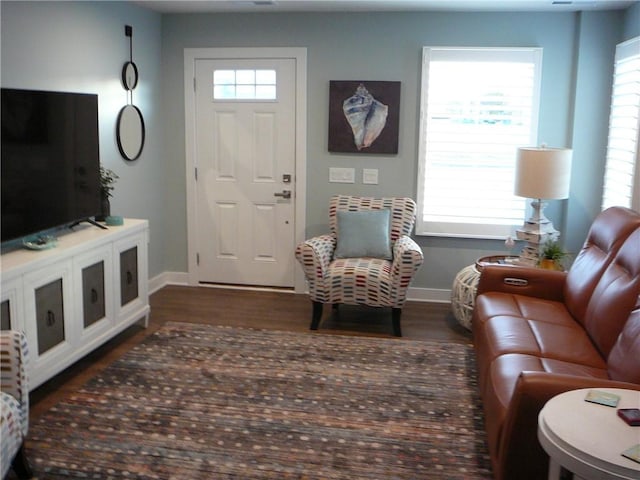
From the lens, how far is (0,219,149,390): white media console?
3.15m

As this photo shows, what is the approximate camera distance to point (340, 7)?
4.93 metres

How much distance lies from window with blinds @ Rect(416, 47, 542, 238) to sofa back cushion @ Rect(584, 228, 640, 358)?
1922mm

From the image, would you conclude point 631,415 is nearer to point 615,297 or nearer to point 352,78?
point 615,297

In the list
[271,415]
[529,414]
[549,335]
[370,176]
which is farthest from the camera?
[370,176]

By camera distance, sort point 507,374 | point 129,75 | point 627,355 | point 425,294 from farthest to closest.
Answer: point 425,294 < point 129,75 < point 507,374 < point 627,355

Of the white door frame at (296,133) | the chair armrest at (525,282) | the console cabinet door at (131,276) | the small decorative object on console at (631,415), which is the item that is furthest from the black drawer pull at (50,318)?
the small decorative object on console at (631,415)

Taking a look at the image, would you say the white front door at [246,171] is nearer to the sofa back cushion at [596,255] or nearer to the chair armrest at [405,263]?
the chair armrest at [405,263]

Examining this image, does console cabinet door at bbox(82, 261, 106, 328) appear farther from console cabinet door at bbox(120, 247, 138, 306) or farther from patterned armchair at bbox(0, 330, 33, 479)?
patterned armchair at bbox(0, 330, 33, 479)

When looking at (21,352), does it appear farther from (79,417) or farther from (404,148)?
Answer: (404,148)

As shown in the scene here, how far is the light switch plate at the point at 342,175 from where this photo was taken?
17.4ft

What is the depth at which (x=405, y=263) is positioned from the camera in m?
4.32

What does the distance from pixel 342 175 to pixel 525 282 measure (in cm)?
197

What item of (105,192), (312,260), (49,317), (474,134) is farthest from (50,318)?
(474,134)

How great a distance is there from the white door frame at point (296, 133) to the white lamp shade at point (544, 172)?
1.82 meters
